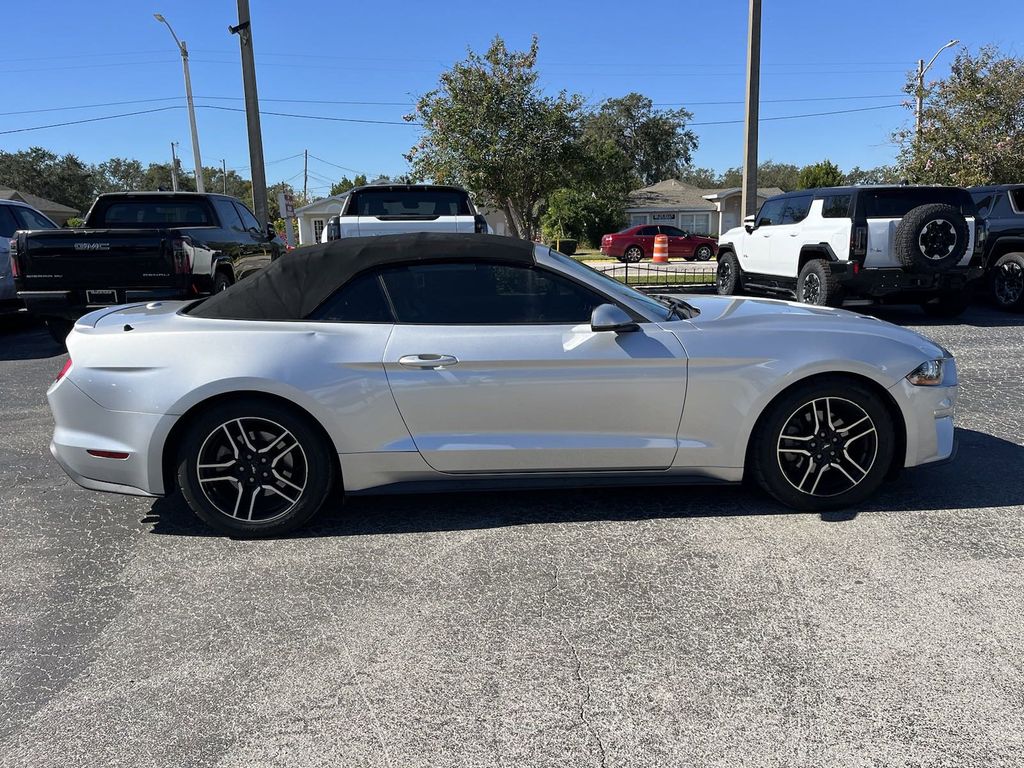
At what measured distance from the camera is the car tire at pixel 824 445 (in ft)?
12.6

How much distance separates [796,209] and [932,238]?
2210 millimetres

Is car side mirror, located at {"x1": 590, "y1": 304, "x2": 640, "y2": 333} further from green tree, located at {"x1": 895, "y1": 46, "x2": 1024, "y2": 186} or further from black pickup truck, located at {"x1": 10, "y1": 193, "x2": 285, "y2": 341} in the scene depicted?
green tree, located at {"x1": 895, "y1": 46, "x2": 1024, "y2": 186}

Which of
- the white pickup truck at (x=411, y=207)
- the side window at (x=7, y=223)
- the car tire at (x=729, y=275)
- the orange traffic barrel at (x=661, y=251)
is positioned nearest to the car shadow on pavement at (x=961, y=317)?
the car tire at (x=729, y=275)

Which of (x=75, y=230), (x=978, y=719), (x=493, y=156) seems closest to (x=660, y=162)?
(x=493, y=156)

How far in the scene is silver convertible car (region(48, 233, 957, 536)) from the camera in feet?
12.1

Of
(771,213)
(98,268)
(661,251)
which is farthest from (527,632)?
(661,251)

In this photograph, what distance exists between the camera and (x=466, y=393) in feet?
12.2

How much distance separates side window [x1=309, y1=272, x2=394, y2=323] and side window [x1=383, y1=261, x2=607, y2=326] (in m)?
0.06

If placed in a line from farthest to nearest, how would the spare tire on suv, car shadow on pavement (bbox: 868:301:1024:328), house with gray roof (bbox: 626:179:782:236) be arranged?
house with gray roof (bbox: 626:179:782:236) < car shadow on pavement (bbox: 868:301:1024:328) < the spare tire on suv

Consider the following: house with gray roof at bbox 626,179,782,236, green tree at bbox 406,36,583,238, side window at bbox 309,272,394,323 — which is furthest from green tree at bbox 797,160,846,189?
side window at bbox 309,272,394,323

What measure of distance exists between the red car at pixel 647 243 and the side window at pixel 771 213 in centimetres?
1818

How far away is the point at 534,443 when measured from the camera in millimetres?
3777

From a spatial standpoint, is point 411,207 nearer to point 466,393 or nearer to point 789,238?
point 789,238

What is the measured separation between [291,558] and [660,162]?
6943 cm
